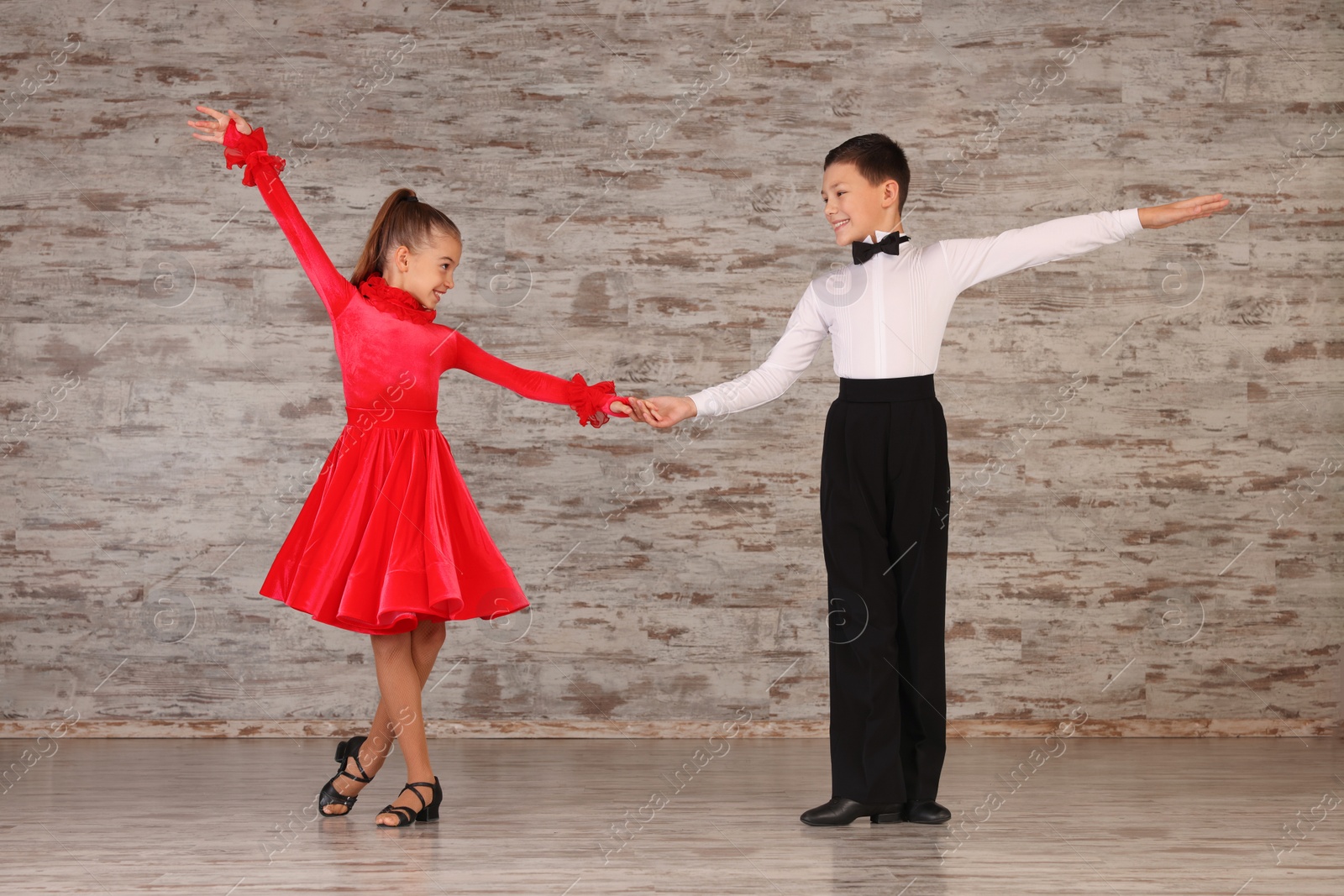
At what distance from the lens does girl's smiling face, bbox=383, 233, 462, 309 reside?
2.55 m

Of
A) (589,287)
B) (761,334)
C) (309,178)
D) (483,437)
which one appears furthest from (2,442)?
(761,334)

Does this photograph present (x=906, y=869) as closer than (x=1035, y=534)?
Yes

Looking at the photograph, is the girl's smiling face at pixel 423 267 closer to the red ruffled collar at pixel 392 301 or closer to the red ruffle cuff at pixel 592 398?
the red ruffled collar at pixel 392 301

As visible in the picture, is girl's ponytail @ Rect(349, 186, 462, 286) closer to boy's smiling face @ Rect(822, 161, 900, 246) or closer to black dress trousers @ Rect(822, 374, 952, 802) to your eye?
boy's smiling face @ Rect(822, 161, 900, 246)

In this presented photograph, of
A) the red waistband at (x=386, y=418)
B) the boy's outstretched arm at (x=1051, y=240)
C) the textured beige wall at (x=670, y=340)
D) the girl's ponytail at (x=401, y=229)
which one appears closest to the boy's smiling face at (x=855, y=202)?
the boy's outstretched arm at (x=1051, y=240)

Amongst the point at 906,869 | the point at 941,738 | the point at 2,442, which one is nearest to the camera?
the point at 906,869

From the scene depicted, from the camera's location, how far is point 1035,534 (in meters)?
3.93

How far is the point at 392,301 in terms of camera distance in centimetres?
253

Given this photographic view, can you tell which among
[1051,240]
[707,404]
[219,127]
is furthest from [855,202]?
[219,127]

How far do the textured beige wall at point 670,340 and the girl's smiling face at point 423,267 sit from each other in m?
1.31

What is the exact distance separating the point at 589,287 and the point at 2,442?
1978mm

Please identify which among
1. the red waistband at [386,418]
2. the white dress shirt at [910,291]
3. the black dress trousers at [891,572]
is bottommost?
the black dress trousers at [891,572]

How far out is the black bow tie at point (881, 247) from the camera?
2535mm

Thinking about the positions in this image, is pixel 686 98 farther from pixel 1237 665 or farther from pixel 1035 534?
pixel 1237 665
